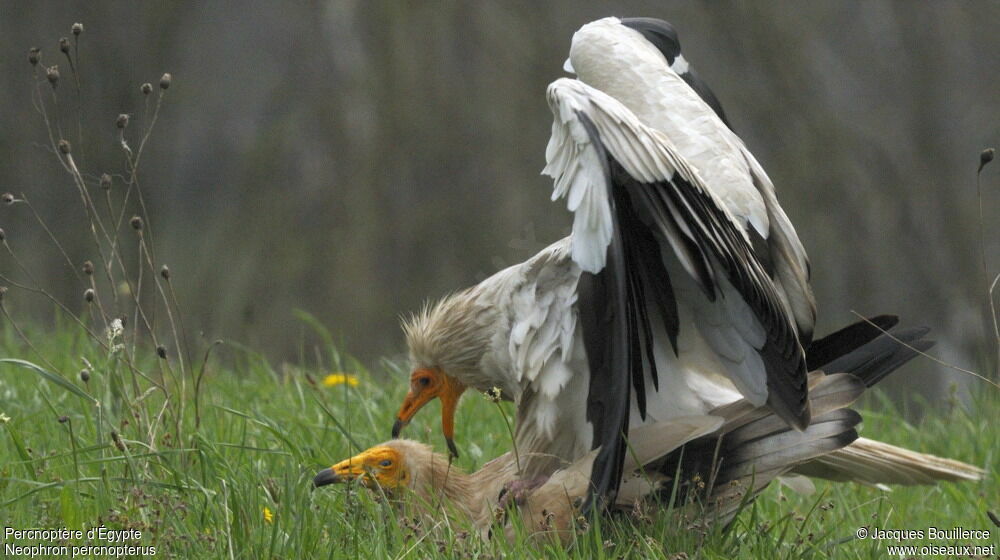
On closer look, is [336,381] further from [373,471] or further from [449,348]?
[373,471]

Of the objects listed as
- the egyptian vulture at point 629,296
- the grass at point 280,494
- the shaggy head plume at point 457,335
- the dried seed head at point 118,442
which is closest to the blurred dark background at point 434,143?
the grass at point 280,494

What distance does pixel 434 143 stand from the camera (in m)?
6.88

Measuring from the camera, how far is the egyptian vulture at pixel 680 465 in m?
3.06

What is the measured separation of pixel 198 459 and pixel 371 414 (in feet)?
4.00

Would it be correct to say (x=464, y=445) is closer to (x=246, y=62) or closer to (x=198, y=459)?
(x=198, y=459)

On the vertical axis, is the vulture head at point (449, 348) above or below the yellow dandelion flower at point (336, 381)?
above

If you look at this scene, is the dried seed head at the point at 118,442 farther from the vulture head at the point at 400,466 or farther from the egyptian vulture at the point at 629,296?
the egyptian vulture at the point at 629,296

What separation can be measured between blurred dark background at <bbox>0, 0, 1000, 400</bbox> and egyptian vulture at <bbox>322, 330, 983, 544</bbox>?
3368mm

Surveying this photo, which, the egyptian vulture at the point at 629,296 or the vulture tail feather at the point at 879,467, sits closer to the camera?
the egyptian vulture at the point at 629,296

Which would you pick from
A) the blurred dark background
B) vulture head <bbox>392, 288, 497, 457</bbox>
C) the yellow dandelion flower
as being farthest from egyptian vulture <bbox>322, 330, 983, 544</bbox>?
the blurred dark background

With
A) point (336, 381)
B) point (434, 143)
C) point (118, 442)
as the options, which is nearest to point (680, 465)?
point (118, 442)

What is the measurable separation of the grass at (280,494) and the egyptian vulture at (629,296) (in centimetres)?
30

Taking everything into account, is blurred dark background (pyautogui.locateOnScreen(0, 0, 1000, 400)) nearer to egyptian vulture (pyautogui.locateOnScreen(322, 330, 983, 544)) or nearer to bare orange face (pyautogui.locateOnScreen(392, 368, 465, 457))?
bare orange face (pyautogui.locateOnScreen(392, 368, 465, 457))

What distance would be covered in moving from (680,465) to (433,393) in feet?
3.06
